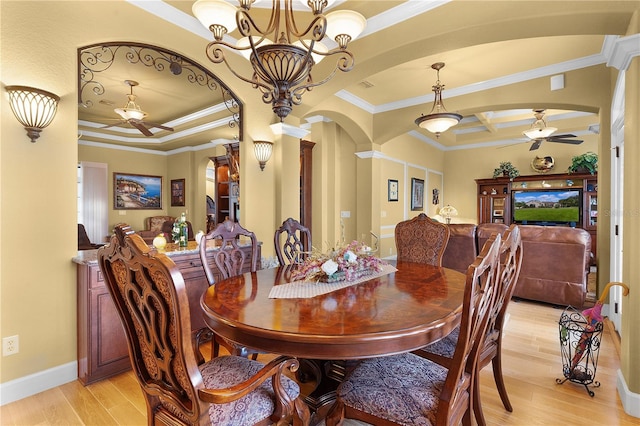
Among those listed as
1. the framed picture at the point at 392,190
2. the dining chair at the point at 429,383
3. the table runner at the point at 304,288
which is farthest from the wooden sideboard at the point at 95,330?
the framed picture at the point at 392,190

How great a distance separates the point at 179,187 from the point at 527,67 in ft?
17.2


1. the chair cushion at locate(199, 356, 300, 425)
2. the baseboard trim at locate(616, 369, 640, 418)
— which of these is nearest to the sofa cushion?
the baseboard trim at locate(616, 369, 640, 418)

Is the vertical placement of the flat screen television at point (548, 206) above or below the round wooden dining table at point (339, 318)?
above

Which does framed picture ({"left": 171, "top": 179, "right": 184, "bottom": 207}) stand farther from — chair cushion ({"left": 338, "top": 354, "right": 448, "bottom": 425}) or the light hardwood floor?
chair cushion ({"left": 338, "top": 354, "right": 448, "bottom": 425})

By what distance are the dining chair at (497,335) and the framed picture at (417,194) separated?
5.76 metres

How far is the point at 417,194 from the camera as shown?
774 centimetres

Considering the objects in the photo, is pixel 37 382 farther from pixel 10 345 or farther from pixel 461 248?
pixel 461 248

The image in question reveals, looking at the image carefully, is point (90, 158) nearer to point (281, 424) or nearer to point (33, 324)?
point (33, 324)

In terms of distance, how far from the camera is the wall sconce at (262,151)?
3452 millimetres

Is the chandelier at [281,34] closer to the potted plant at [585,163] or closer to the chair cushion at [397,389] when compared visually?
the chair cushion at [397,389]

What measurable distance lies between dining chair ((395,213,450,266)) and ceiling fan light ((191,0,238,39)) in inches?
79.0

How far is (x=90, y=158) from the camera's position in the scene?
532 cm

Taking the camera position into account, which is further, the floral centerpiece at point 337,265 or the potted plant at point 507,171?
the potted plant at point 507,171

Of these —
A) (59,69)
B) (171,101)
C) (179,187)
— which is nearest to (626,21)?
(59,69)
